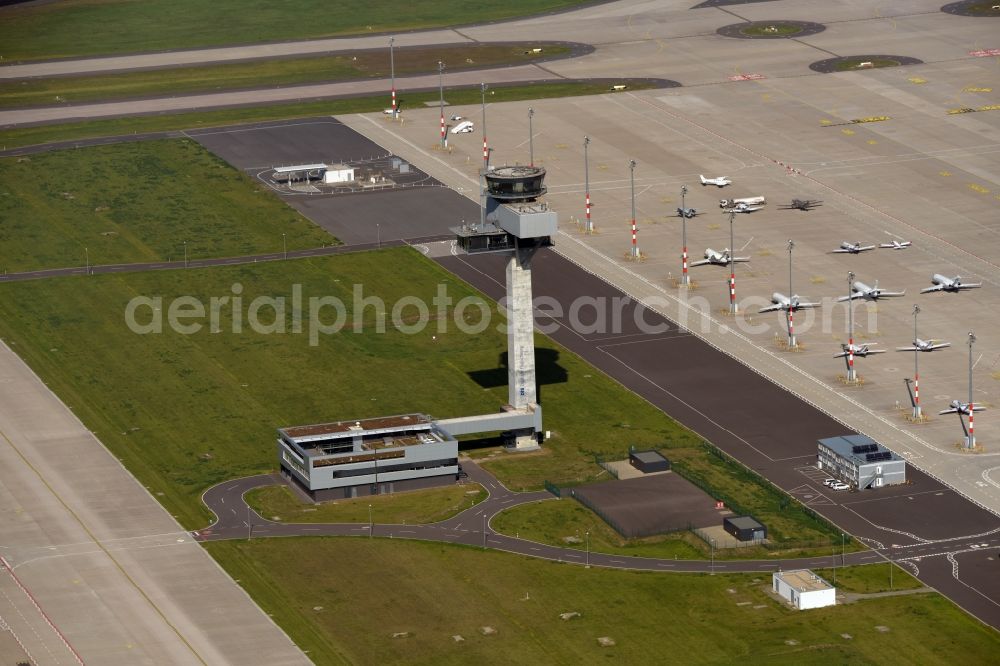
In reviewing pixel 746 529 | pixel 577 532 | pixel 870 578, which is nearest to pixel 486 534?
pixel 577 532

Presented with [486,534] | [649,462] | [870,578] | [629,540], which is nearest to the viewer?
[870,578]

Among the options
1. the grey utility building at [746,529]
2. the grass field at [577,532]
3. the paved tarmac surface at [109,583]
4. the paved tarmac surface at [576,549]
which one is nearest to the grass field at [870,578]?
the paved tarmac surface at [576,549]

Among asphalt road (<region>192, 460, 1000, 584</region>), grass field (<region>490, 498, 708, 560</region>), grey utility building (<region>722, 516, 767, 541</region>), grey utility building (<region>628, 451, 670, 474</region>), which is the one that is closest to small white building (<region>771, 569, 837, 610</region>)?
asphalt road (<region>192, 460, 1000, 584</region>)

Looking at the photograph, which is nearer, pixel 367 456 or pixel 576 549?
pixel 576 549

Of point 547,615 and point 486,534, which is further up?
point 486,534

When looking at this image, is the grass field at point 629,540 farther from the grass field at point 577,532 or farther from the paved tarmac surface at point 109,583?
the paved tarmac surface at point 109,583

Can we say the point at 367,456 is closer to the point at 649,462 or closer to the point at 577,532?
the point at 577,532
